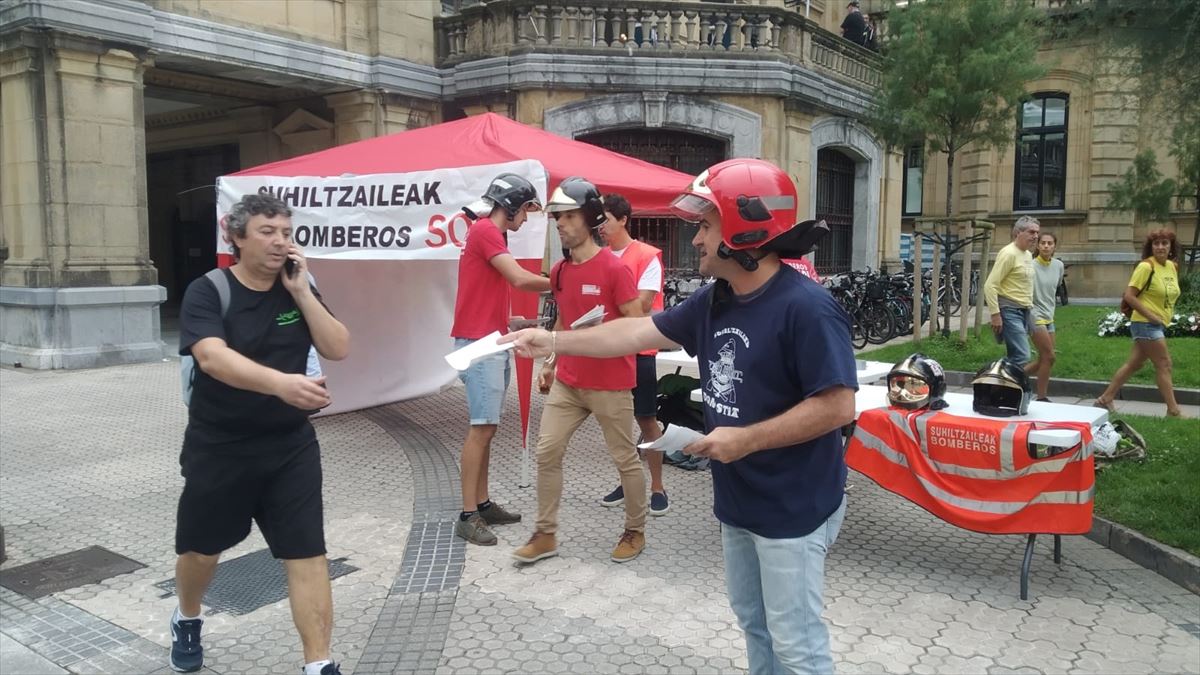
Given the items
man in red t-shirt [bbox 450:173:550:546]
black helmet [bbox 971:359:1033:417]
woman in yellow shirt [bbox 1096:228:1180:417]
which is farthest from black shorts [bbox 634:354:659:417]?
woman in yellow shirt [bbox 1096:228:1180:417]

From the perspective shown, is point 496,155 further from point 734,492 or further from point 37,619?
point 734,492

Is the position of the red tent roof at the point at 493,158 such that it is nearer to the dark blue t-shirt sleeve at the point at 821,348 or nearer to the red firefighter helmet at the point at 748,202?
the red firefighter helmet at the point at 748,202

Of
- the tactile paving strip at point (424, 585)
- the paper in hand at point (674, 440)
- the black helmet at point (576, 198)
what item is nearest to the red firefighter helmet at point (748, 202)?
the paper in hand at point (674, 440)

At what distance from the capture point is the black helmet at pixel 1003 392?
480 centimetres

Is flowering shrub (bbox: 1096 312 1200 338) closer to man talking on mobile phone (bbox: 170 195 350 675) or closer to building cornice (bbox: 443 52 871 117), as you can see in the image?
building cornice (bbox: 443 52 871 117)

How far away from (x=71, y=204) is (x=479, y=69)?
6885mm

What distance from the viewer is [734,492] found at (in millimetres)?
2643

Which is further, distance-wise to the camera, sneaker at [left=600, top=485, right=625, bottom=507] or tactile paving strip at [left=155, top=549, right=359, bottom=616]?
sneaker at [left=600, top=485, right=625, bottom=507]

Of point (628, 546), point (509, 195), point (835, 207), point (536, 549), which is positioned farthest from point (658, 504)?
point (835, 207)

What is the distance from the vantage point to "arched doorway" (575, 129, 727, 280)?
16125 mm

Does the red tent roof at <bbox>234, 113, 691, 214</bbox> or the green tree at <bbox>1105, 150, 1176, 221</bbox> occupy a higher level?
the green tree at <bbox>1105, 150, 1176, 221</bbox>

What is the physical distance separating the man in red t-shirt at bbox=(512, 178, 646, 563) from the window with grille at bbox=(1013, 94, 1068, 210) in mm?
22753

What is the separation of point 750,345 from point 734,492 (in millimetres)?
443

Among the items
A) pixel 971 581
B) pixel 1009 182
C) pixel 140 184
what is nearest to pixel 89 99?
pixel 140 184
